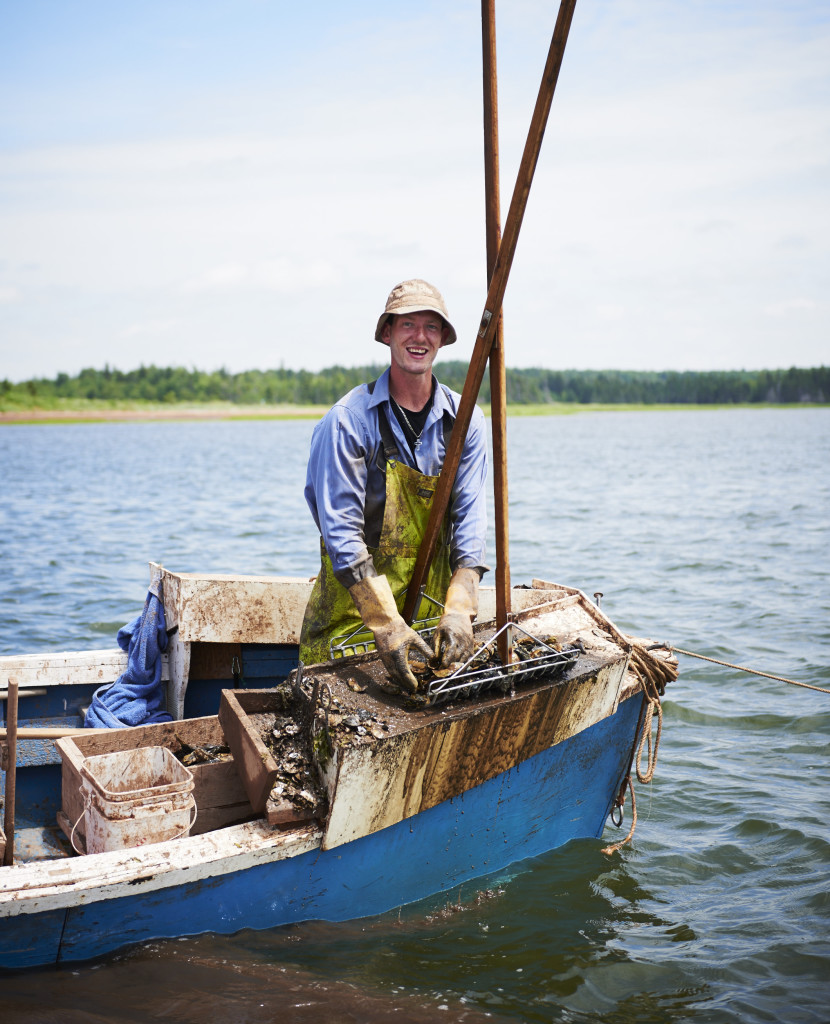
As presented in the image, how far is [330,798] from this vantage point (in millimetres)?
3287

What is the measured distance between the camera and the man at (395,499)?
3734mm

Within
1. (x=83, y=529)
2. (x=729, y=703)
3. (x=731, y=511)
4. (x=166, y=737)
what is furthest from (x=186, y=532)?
(x=166, y=737)

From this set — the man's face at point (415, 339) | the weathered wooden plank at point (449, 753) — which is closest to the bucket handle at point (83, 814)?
the weathered wooden plank at point (449, 753)

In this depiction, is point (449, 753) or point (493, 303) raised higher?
point (493, 303)

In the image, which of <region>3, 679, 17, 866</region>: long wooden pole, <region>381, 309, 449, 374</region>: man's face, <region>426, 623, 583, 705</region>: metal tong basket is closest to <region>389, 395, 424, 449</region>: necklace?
<region>381, 309, 449, 374</region>: man's face

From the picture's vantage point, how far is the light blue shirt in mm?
3789

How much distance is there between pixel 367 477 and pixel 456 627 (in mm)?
734

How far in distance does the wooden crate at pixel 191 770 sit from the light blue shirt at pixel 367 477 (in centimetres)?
→ 102

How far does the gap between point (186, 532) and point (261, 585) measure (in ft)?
49.5

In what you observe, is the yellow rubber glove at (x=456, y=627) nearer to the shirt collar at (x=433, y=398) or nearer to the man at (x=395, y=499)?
the man at (x=395, y=499)

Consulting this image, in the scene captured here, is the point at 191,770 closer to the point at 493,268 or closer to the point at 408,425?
the point at 408,425

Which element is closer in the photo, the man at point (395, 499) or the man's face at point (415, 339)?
the man at point (395, 499)

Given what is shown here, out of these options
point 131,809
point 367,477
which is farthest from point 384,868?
point 367,477

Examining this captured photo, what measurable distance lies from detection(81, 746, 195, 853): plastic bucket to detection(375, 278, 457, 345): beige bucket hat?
199cm
